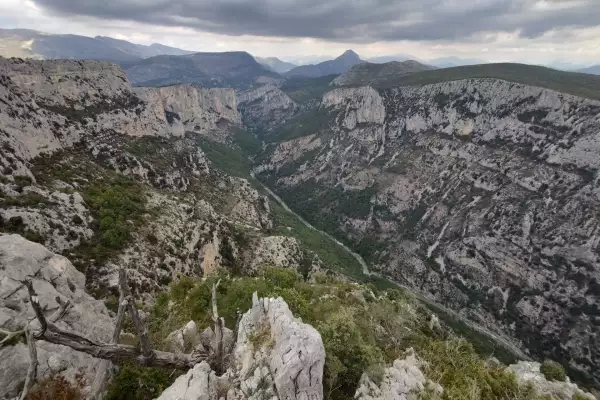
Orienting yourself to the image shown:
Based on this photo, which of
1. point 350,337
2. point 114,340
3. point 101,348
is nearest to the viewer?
point 101,348

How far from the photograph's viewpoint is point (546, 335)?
124375 millimetres

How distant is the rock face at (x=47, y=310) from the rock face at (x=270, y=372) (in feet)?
22.9

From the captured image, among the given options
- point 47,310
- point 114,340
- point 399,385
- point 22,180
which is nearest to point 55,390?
point 114,340

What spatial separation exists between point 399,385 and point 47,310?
915 inches

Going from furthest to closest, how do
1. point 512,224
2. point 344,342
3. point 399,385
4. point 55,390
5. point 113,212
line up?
point 512,224
point 113,212
point 344,342
point 399,385
point 55,390

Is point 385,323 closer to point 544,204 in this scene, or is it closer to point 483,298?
point 483,298

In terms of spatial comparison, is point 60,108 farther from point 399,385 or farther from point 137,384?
point 399,385

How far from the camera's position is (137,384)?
19.4 m

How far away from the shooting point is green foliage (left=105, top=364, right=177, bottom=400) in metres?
19.0

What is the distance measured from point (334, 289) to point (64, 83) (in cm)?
11016

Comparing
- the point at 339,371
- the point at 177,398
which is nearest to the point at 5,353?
the point at 177,398

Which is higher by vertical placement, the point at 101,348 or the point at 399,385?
the point at 101,348

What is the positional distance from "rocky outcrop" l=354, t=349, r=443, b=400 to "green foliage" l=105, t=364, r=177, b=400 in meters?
10.9

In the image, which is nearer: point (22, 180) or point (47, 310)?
point (47, 310)
